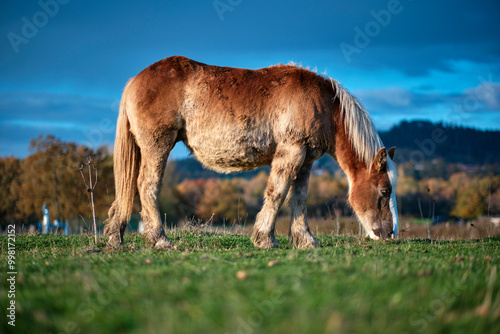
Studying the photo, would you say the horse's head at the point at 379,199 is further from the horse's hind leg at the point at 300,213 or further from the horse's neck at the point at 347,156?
the horse's hind leg at the point at 300,213

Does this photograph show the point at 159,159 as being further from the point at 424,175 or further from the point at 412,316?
the point at 424,175

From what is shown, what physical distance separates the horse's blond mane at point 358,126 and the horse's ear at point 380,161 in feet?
0.40

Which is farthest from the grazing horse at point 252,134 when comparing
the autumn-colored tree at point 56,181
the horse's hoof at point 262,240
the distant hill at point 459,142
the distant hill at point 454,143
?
the distant hill at point 459,142

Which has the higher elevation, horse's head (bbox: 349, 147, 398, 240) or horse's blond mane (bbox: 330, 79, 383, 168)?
horse's blond mane (bbox: 330, 79, 383, 168)

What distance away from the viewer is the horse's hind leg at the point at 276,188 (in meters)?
6.61

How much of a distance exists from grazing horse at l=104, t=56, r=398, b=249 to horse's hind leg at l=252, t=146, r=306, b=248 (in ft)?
0.05

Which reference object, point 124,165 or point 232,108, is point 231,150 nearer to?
point 232,108

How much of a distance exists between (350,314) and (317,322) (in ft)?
0.85

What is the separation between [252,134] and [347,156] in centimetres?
174

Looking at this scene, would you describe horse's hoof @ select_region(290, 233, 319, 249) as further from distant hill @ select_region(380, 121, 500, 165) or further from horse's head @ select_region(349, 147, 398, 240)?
distant hill @ select_region(380, 121, 500, 165)

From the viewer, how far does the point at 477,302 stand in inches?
104

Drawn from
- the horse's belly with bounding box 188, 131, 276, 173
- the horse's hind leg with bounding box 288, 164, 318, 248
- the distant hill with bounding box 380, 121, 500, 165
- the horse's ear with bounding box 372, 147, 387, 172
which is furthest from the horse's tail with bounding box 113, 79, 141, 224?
the distant hill with bounding box 380, 121, 500, 165

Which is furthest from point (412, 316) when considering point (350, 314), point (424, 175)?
point (424, 175)

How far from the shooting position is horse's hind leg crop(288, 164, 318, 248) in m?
6.96
